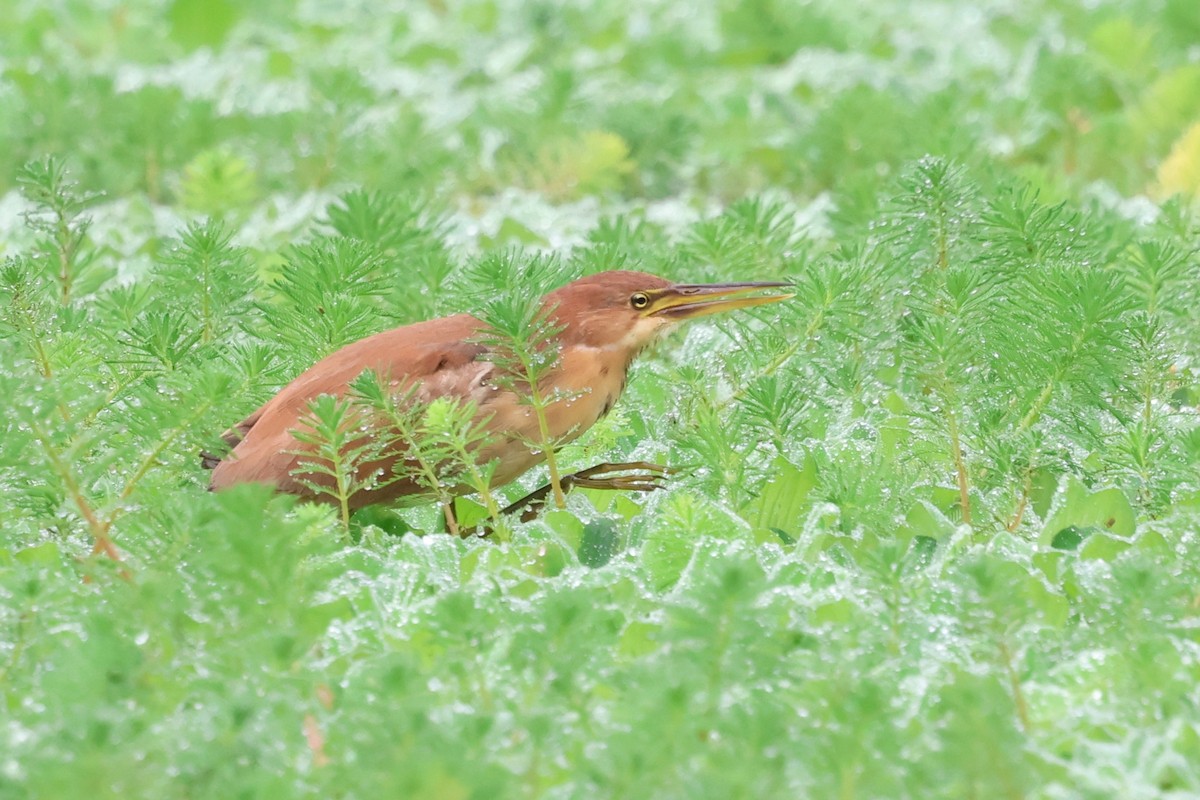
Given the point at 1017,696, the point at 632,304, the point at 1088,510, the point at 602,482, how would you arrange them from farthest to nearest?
the point at 632,304 < the point at 602,482 < the point at 1088,510 < the point at 1017,696

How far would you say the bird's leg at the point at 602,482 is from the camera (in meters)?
3.25

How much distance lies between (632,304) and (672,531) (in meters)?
0.74

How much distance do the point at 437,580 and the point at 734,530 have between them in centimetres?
48

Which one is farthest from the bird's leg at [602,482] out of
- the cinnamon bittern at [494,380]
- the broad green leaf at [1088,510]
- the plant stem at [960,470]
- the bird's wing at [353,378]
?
the broad green leaf at [1088,510]

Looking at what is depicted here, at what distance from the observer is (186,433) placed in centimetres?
288

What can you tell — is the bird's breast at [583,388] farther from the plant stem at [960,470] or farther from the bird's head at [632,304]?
the plant stem at [960,470]

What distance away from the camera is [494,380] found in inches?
121

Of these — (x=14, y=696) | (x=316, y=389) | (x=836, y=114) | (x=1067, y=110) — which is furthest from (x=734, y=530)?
(x=1067, y=110)

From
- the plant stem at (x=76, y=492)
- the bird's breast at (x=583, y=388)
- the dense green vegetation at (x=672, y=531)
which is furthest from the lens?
the bird's breast at (x=583, y=388)

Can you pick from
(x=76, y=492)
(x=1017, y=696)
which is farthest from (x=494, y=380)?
(x=1017, y=696)

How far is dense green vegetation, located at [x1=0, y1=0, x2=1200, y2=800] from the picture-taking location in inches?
82.4

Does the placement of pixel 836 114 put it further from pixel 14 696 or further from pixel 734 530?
pixel 14 696

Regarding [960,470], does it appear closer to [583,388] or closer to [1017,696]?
[583,388]

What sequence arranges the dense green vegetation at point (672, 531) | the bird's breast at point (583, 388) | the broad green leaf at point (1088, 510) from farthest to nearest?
the bird's breast at point (583, 388)
the broad green leaf at point (1088, 510)
the dense green vegetation at point (672, 531)
